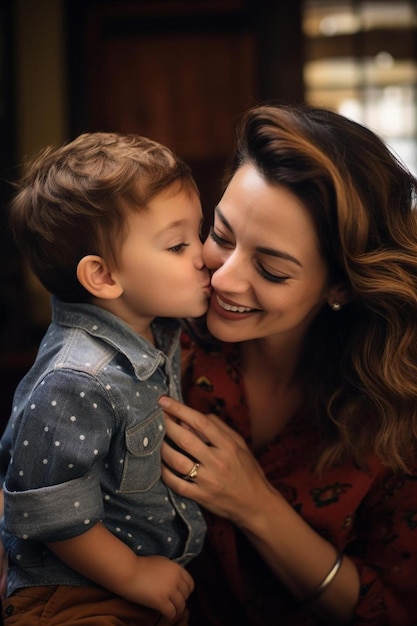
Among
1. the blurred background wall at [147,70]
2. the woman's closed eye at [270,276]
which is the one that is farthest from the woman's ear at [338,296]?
the blurred background wall at [147,70]

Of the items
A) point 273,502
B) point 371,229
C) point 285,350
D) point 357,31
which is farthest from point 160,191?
point 357,31

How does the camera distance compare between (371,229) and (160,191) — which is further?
(371,229)

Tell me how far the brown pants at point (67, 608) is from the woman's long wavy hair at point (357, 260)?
484 millimetres

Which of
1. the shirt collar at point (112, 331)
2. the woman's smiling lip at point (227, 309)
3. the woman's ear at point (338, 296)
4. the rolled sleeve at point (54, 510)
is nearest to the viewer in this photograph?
the rolled sleeve at point (54, 510)

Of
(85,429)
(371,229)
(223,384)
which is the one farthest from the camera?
(223,384)

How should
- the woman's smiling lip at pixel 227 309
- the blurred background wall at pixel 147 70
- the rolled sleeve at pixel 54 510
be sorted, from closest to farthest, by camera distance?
the rolled sleeve at pixel 54 510 → the woman's smiling lip at pixel 227 309 → the blurred background wall at pixel 147 70

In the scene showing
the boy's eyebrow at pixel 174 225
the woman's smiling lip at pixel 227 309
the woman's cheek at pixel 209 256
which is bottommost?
the woman's smiling lip at pixel 227 309

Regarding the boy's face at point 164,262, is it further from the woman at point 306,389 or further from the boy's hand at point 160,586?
the boy's hand at point 160,586

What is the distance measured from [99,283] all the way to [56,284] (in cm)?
8

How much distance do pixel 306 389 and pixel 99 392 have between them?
55 cm

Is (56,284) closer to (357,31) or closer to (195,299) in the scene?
(195,299)

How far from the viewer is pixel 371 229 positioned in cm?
140

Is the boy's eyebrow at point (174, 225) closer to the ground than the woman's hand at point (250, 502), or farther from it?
farther from it

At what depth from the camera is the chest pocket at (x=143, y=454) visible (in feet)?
4.14
